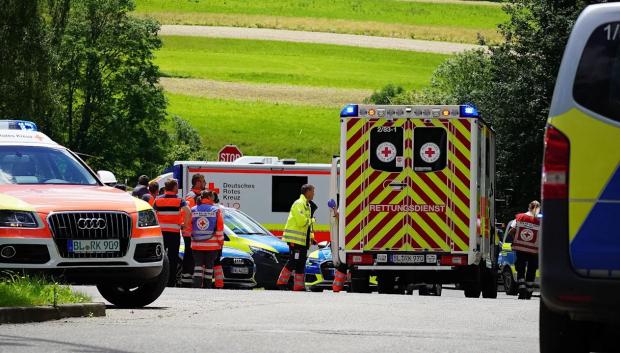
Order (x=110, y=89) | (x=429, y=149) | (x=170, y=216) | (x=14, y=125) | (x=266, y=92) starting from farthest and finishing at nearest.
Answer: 1. (x=266, y=92)
2. (x=110, y=89)
3. (x=170, y=216)
4. (x=429, y=149)
5. (x=14, y=125)

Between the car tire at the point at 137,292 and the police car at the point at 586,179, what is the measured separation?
816cm

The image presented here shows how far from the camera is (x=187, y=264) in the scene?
25.7m

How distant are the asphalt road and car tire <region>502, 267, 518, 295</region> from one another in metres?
14.1

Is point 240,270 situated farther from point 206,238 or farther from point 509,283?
point 509,283

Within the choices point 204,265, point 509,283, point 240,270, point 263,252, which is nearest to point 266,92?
point 509,283

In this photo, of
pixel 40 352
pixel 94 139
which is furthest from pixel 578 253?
pixel 94 139

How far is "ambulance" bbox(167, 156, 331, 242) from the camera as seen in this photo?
3481cm

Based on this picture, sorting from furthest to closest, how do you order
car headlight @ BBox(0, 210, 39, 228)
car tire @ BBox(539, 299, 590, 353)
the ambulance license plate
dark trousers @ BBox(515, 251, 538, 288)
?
dark trousers @ BBox(515, 251, 538, 288) → the ambulance license plate → car headlight @ BBox(0, 210, 39, 228) → car tire @ BBox(539, 299, 590, 353)

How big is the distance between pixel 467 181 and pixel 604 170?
A: 569 inches

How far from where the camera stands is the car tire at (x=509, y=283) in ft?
108

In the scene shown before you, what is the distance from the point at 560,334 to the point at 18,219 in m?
6.87

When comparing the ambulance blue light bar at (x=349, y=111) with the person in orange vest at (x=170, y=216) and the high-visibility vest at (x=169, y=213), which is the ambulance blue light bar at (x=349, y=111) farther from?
the high-visibility vest at (x=169, y=213)

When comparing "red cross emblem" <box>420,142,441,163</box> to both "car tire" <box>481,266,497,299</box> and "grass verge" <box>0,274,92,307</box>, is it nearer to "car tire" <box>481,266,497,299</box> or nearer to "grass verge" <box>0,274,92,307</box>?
"car tire" <box>481,266,497,299</box>

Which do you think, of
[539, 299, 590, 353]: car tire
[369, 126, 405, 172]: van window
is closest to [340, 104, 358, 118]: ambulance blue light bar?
[369, 126, 405, 172]: van window
